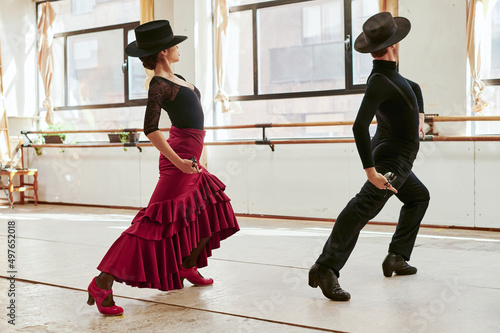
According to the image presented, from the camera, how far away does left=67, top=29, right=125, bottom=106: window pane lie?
8422 mm

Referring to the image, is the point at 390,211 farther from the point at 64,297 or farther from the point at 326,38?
the point at 64,297

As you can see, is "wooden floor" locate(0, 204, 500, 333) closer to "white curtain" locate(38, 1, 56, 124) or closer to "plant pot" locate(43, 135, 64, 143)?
"plant pot" locate(43, 135, 64, 143)

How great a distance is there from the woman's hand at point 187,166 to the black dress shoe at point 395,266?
126cm

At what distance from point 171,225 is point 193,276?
0.51 meters

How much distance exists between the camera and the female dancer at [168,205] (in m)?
2.76

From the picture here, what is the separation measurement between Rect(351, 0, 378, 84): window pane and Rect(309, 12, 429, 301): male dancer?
11.3ft

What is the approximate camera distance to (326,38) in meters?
6.75

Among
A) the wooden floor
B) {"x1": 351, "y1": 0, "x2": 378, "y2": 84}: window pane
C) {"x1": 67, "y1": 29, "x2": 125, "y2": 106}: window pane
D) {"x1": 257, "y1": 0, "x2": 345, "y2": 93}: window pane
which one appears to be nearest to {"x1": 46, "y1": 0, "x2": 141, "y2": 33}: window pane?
{"x1": 67, "y1": 29, "x2": 125, "y2": 106}: window pane

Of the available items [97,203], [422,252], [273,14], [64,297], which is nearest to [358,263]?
[422,252]

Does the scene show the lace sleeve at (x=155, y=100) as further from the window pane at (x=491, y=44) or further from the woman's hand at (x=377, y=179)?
the window pane at (x=491, y=44)

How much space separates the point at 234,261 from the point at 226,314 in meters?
1.31

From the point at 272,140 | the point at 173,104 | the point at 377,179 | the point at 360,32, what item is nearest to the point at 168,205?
the point at 173,104

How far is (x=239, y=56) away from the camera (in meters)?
7.36

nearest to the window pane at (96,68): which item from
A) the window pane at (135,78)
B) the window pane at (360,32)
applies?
the window pane at (135,78)
